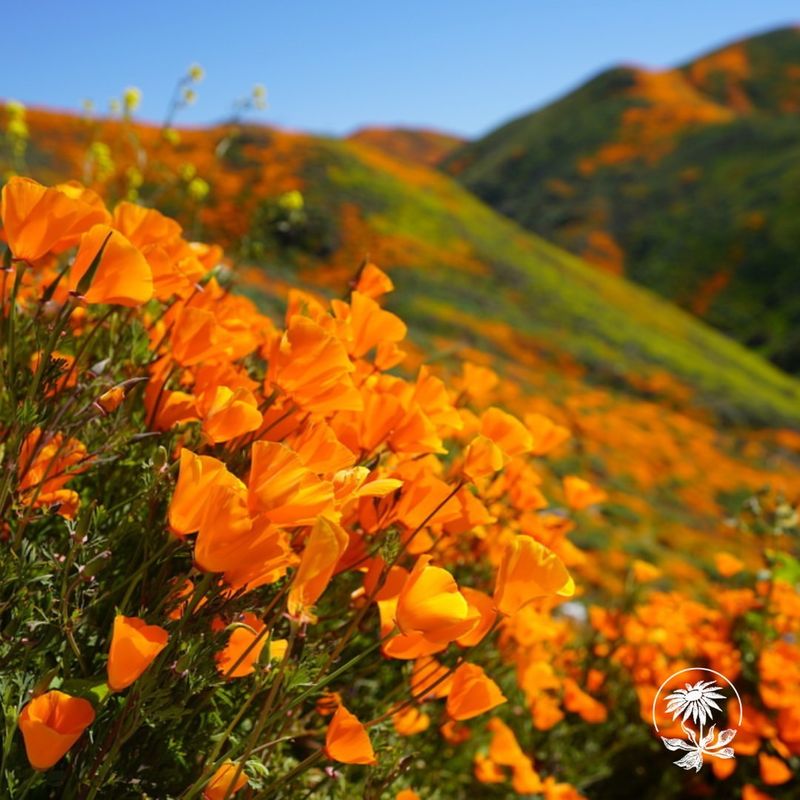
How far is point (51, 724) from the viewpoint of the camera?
806mm

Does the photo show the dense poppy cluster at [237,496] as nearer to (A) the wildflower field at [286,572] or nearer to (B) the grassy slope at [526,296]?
(A) the wildflower field at [286,572]

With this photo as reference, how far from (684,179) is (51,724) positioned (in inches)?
2227

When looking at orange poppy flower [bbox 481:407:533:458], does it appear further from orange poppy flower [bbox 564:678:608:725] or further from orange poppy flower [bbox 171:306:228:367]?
orange poppy flower [bbox 564:678:608:725]

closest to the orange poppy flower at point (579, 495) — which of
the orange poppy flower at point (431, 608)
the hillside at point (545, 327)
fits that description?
the orange poppy flower at point (431, 608)

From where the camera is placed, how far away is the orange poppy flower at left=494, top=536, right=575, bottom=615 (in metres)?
1.00

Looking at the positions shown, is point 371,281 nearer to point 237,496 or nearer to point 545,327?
point 237,496

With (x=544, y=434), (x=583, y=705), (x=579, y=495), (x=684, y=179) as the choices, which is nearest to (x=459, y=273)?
(x=583, y=705)

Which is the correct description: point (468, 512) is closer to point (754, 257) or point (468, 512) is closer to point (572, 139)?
point (754, 257)

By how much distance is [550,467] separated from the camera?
1211 cm

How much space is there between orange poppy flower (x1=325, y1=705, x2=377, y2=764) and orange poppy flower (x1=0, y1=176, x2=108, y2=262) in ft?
2.50

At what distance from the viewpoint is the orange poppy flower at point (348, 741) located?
95 cm

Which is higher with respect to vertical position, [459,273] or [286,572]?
[459,273]

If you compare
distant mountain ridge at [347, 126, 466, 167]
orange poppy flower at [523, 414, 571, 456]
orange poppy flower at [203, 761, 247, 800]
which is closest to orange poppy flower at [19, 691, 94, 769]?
orange poppy flower at [203, 761, 247, 800]

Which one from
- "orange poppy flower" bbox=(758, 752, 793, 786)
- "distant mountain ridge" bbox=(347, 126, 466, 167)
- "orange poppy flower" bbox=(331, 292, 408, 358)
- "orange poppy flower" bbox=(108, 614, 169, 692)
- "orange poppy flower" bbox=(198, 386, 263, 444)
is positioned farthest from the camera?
"distant mountain ridge" bbox=(347, 126, 466, 167)
